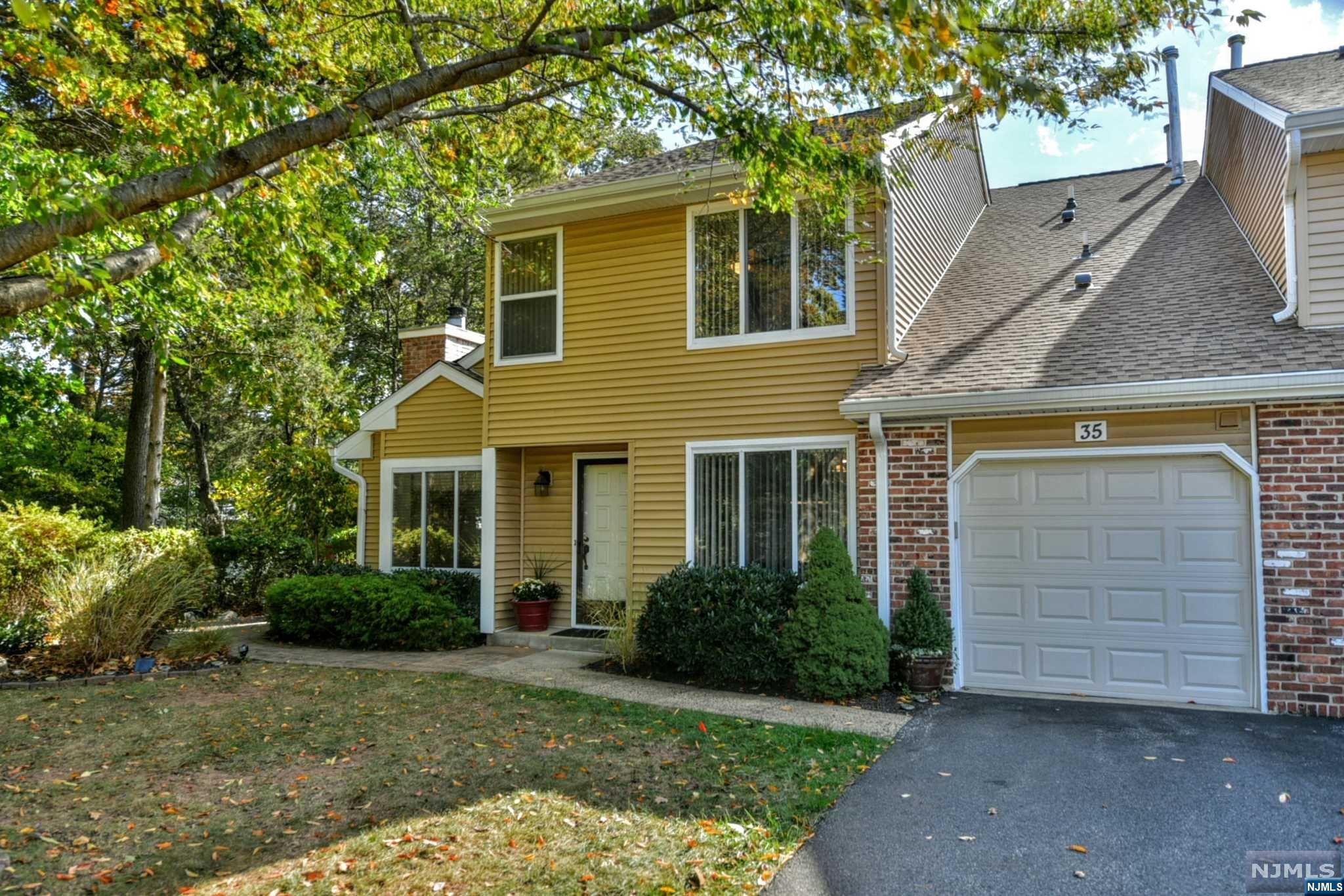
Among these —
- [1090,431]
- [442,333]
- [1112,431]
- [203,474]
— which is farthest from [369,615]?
[203,474]

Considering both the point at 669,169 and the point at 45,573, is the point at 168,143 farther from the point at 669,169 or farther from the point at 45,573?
the point at 45,573

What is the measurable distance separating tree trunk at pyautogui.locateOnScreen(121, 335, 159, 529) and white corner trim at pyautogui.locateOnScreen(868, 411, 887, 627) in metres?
13.1

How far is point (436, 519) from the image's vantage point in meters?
11.2

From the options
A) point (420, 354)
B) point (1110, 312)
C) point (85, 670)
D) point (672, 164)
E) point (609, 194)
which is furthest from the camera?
point (420, 354)

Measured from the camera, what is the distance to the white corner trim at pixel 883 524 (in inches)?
300

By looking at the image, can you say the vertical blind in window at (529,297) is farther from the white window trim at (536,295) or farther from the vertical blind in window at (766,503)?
the vertical blind in window at (766,503)

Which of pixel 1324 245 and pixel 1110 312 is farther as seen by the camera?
pixel 1110 312

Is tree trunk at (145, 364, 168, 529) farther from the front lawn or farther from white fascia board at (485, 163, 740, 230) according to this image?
white fascia board at (485, 163, 740, 230)

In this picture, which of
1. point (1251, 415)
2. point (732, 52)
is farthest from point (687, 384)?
point (1251, 415)

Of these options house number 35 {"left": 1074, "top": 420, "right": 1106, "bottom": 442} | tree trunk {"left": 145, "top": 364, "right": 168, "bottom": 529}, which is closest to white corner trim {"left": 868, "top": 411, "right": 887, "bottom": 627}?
house number 35 {"left": 1074, "top": 420, "right": 1106, "bottom": 442}

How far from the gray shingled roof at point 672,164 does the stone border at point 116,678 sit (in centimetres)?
619

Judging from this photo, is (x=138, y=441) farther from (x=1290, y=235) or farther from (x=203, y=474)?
(x=1290, y=235)

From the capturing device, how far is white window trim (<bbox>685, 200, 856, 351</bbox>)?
832 cm

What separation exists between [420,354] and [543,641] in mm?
4903
